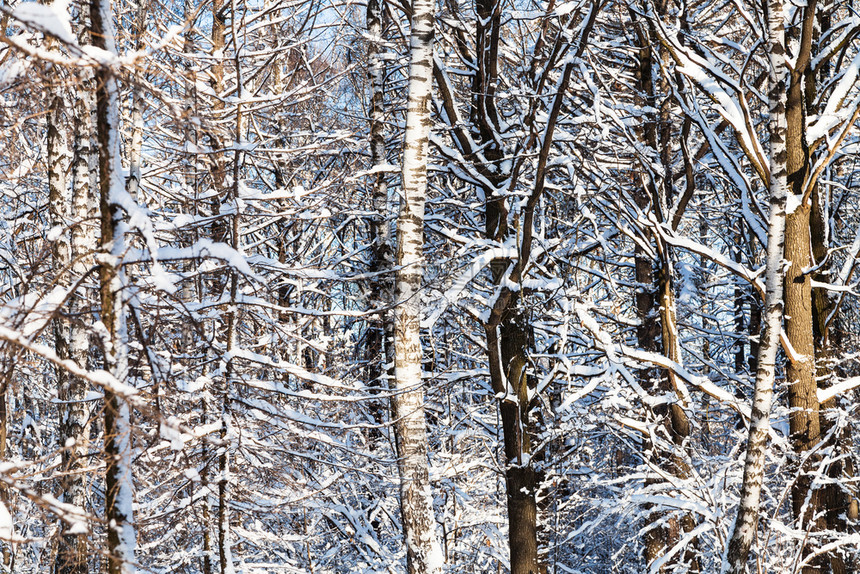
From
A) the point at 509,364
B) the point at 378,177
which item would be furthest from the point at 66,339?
the point at 509,364

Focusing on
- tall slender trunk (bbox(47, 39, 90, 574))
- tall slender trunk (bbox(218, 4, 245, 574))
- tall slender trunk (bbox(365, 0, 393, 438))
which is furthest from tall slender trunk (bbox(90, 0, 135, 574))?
tall slender trunk (bbox(365, 0, 393, 438))

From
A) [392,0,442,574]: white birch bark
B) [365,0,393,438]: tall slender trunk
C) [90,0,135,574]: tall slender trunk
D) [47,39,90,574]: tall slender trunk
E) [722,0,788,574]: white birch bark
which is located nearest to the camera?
[90,0,135,574]: tall slender trunk

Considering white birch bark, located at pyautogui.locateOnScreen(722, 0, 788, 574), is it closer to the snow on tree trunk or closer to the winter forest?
the winter forest

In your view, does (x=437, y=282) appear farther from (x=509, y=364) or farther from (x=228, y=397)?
(x=228, y=397)

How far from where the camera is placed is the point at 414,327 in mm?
5730

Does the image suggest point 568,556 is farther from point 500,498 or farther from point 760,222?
point 760,222

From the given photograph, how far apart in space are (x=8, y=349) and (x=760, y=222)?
5858 mm

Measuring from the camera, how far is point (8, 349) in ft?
9.48

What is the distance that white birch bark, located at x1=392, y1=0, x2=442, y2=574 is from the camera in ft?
17.9

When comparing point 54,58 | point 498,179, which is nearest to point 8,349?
point 54,58

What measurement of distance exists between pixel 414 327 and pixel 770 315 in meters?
2.69

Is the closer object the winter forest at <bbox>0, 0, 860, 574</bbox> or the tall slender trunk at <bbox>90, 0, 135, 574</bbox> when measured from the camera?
the tall slender trunk at <bbox>90, 0, 135, 574</bbox>

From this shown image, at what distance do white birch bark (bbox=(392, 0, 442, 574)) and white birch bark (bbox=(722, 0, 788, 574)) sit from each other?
2.23 m

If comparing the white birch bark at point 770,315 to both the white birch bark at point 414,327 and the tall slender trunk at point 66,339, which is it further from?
the tall slender trunk at point 66,339
